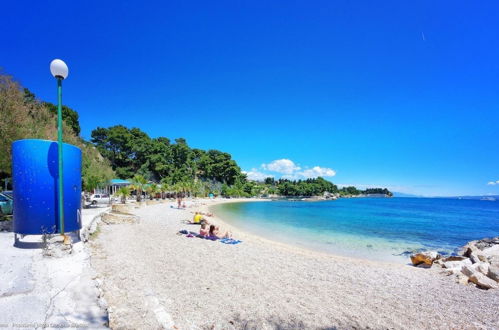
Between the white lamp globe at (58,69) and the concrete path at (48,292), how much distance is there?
4.13 m

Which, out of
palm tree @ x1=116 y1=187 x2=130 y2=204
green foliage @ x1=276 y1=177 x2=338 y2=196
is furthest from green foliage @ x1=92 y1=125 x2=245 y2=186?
green foliage @ x1=276 y1=177 x2=338 y2=196

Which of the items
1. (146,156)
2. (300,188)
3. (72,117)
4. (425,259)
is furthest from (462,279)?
(300,188)

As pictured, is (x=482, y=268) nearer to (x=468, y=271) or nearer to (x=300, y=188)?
(x=468, y=271)

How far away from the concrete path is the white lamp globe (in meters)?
4.13

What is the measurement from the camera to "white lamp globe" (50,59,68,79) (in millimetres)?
5700

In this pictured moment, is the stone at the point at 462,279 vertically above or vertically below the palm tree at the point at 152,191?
below

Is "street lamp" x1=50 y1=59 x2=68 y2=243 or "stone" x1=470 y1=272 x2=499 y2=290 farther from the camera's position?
"stone" x1=470 y1=272 x2=499 y2=290

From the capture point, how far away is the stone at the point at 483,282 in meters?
6.88

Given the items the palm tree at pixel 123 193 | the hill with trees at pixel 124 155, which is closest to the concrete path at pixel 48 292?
the hill with trees at pixel 124 155

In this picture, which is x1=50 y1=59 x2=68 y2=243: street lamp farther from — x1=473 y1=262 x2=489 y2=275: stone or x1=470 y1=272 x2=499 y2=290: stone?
x1=473 y1=262 x2=489 y2=275: stone

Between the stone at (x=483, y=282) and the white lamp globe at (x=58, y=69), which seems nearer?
the white lamp globe at (x=58, y=69)

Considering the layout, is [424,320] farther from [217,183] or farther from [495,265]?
[217,183]

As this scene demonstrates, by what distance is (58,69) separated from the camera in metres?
5.77

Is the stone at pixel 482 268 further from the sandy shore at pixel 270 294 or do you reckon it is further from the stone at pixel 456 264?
the sandy shore at pixel 270 294
